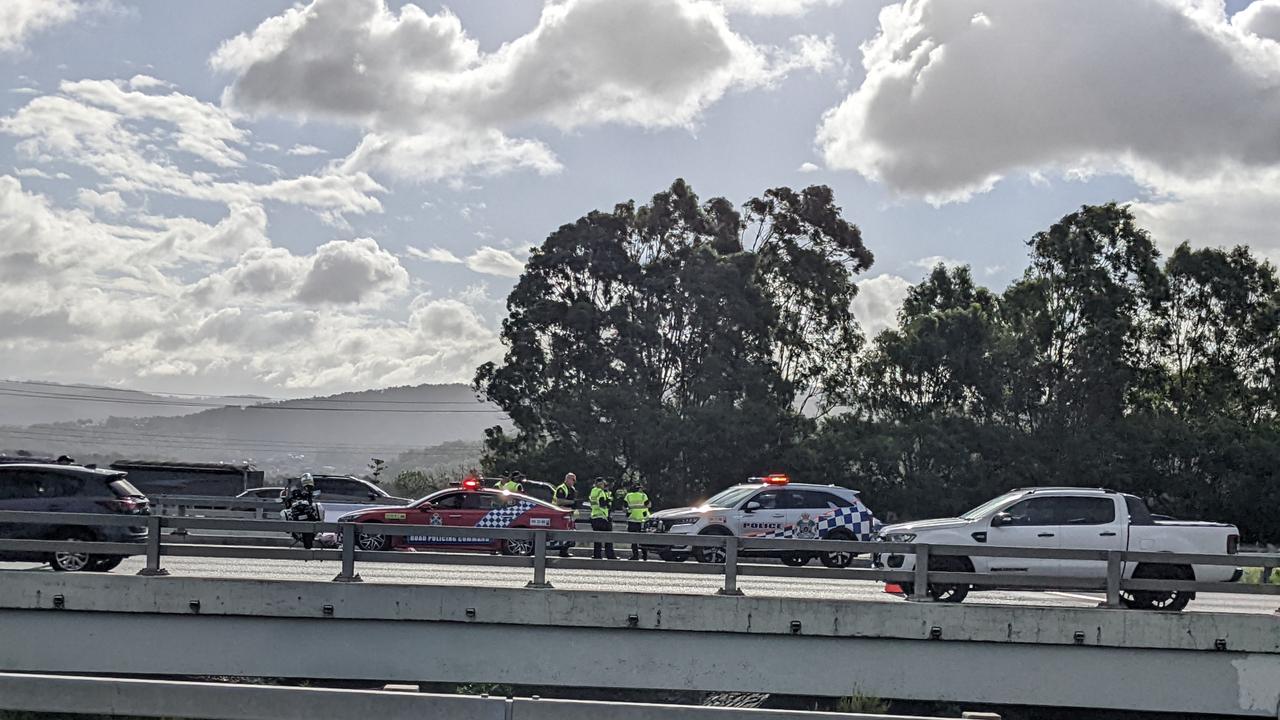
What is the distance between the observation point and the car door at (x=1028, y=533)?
637 inches

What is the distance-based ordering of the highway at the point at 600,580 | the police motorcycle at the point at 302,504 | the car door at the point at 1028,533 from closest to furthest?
1. the highway at the point at 600,580
2. the car door at the point at 1028,533
3. the police motorcycle at the point at 302,504

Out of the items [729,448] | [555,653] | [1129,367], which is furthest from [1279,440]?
[555,653]

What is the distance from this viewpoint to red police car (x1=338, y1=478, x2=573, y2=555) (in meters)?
22.2

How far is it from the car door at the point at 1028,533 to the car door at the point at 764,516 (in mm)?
6410

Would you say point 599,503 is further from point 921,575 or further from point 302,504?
point 921,575

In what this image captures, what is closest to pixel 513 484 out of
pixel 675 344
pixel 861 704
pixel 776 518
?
pixel 776 518

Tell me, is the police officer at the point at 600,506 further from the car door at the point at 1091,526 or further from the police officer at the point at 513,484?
the car door at the point at 1091,526

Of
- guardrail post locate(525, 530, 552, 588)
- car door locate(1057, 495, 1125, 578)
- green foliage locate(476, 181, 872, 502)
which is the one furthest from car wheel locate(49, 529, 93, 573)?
green foliage locate(476, 181, 872, 502)

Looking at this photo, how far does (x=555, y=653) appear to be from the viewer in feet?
42.5

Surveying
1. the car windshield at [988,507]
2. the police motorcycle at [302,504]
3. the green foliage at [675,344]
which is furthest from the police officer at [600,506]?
the green foliage at [675,344]

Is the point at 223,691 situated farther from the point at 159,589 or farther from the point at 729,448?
the point at 729,448

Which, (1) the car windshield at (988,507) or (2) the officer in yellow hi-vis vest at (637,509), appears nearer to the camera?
(1) the car windshield at (988,507)

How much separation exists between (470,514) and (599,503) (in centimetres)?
239

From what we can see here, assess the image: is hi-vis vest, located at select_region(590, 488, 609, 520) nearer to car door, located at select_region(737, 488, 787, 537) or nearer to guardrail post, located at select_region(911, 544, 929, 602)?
car door, located at select_region(737, 488, 787, 537)
